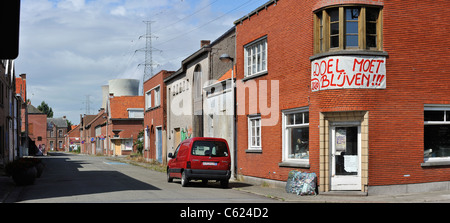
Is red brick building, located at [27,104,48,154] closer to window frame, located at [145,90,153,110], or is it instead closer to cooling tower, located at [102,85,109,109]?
cooling tower, located at [102,85,109,109]

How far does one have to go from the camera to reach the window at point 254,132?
20.8 metres

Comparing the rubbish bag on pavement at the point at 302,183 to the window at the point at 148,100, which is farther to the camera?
the window at the point at 148,100

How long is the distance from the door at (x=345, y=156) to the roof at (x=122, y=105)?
57.5m

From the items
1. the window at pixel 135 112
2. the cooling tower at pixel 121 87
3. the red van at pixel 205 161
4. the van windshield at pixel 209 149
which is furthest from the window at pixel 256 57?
the cooling tower at pixel 121 87

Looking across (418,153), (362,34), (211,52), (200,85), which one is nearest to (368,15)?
(362,34)

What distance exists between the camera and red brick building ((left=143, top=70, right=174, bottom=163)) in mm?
40625

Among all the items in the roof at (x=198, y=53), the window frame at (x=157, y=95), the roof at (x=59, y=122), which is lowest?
the roof at (x=59, y=122)

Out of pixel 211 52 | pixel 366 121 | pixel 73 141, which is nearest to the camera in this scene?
pixel 366 121

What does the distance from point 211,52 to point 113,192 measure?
14.3 metres

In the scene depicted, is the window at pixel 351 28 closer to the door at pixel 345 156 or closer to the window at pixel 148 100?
the door at pixel 345 156

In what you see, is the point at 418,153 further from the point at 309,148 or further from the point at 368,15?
the point at 368,15

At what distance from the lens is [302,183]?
15.8 m

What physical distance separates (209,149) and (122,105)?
181 feet

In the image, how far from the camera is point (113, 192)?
610 inches
